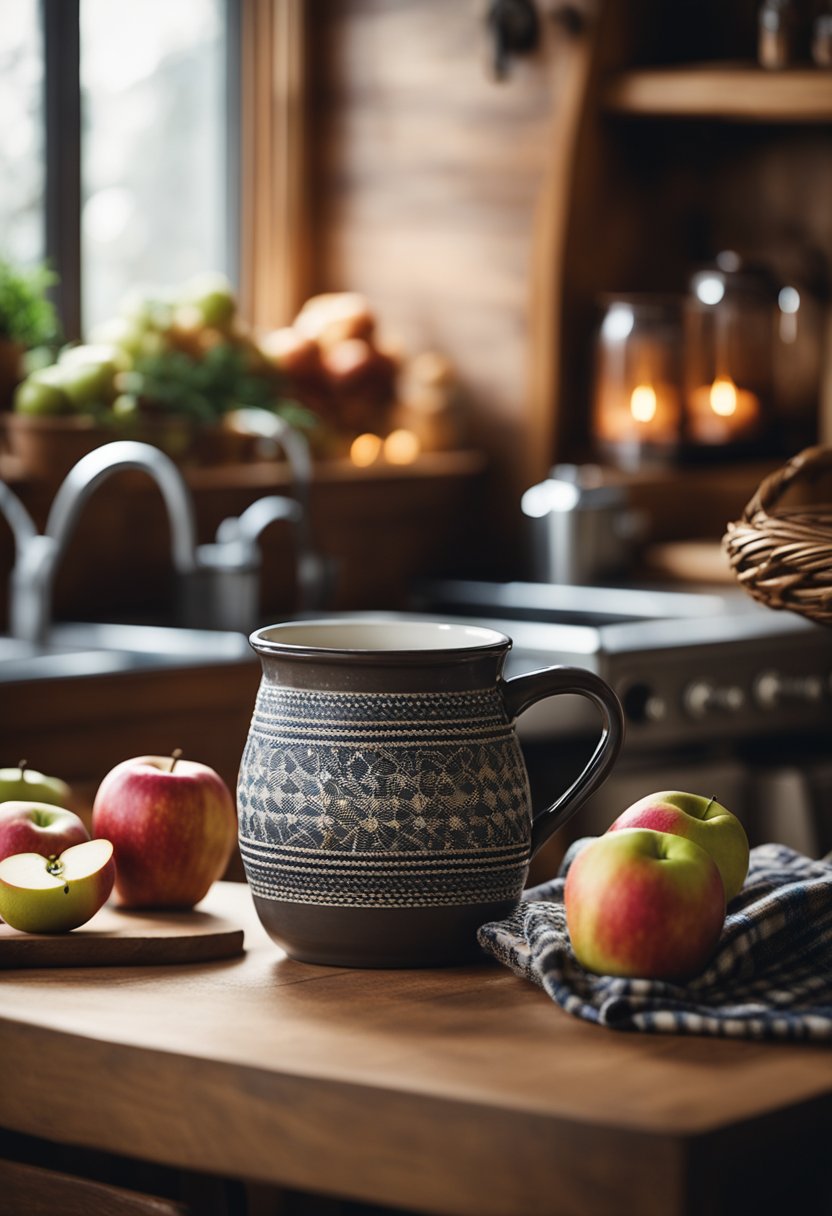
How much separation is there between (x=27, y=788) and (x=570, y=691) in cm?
36

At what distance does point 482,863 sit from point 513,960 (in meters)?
0.06

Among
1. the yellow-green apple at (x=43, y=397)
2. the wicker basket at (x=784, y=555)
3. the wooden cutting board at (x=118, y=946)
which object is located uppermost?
the yellow-green apple at (x=43, y=397)

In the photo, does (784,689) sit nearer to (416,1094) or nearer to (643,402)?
(643,402)

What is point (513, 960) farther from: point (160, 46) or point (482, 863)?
point (160, 46)

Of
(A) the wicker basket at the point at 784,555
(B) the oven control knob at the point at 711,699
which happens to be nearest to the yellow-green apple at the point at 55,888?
(A) the wicker basket at the point at 784,555

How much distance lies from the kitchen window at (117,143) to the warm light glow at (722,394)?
0.95 metres

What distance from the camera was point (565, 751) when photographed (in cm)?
273

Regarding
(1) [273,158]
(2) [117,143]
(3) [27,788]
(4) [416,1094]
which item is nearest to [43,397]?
(2) [117,143]

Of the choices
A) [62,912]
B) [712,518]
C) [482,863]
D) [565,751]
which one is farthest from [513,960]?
[712,518]

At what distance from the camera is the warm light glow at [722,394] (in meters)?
3.70

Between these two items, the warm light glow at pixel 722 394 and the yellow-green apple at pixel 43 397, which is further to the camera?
the warm light glow at pixel 722 394

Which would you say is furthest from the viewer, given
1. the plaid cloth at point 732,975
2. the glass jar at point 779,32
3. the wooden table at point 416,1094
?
the glass jar at point 779,32

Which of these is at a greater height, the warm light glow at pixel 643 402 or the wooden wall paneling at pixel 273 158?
the wooden wall paneling at pixel 273 158

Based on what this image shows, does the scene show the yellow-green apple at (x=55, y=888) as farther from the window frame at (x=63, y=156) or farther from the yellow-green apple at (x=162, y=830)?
the window frame at (x=63, y=156)
